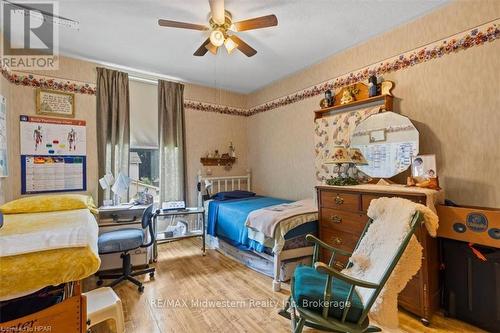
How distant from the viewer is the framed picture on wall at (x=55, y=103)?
2973 millimetres

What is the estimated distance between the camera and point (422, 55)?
7.56 ft

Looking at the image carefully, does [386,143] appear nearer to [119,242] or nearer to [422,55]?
[422,55]

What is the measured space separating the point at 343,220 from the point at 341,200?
0.20 m

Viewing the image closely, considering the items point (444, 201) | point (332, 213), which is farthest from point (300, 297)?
point (444, 201)

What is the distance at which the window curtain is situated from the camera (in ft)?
12.5

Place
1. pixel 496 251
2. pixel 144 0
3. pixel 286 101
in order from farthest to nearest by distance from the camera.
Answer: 1. pixel 286 101
2. pixel 144 0
3. pixel 496 251

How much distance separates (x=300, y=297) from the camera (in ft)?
4.64

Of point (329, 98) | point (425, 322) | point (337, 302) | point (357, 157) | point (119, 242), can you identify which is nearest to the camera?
point (337, 302)

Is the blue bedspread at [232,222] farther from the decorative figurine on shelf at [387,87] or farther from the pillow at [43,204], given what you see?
the decorative figurine on shelf at [387,87]

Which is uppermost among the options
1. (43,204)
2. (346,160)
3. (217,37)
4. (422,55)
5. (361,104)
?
(217,37)

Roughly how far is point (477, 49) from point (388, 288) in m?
2.15

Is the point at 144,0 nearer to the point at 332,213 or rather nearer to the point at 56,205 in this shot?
the point at 56,205

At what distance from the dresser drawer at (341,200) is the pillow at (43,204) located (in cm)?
254

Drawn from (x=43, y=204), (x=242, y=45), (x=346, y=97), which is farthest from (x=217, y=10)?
(x=43, y=204)
